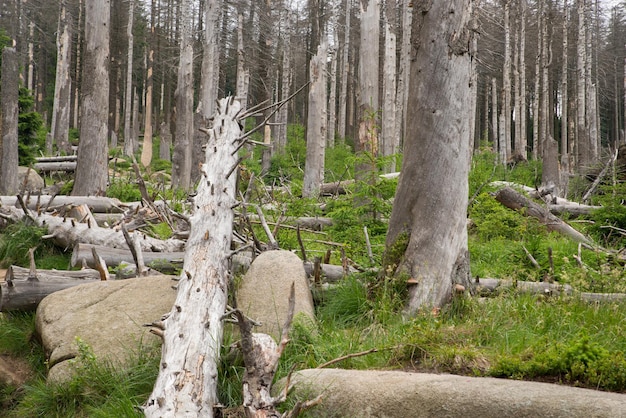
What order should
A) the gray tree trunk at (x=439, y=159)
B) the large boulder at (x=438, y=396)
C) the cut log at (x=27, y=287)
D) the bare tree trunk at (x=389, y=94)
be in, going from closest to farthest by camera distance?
the large boulder at (x=438, y=396)
the gray tree trunk at (x=439, y=159)
the cut log at (x=27, y=287)
the bare tree trunk at (x=389, y=94)

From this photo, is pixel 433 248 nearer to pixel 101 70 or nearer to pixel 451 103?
pixel 451 103

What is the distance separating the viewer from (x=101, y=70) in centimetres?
1163

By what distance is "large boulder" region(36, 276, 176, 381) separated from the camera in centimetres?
475

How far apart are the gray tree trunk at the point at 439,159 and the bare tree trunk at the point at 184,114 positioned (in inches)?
441

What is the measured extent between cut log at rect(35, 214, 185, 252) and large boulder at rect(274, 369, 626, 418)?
14.9 feet

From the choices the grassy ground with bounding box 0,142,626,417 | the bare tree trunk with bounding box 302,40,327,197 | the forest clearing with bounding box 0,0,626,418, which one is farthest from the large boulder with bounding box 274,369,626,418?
the bare tree trunk with bounding box 302,40,327,197

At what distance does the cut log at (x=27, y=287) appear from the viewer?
5.92 meters

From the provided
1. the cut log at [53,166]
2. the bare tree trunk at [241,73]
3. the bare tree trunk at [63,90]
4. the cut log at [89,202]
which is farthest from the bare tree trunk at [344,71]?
the cut log at [89,202]

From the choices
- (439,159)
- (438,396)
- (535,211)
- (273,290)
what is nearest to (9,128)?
(273,290)

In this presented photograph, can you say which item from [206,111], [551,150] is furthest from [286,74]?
[551,150]

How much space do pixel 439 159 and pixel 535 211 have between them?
198 inches

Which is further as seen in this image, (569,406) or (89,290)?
(89,290)

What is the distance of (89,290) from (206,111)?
38.0 ft

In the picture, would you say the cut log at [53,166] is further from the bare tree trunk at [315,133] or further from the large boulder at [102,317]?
the large boulder at [102,317]
